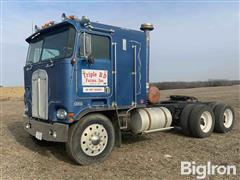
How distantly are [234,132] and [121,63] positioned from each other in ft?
17.5

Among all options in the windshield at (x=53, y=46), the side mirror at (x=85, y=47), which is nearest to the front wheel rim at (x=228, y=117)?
the side mirror at (x=85, y=47)

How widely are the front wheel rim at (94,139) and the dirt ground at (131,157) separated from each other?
0.34m

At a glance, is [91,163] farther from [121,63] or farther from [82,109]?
[121,63]

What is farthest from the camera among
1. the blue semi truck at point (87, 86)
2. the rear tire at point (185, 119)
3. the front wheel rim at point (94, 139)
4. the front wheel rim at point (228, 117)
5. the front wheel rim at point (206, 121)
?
the front wheel rim at point (228, 117)

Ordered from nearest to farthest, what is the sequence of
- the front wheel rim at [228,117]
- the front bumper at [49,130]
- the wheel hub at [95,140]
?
1. the front bumper at [49,130]
2. the wheel hub at [95,140]
3. the front wheel rim at [228,117]

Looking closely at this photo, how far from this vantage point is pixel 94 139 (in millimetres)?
6461

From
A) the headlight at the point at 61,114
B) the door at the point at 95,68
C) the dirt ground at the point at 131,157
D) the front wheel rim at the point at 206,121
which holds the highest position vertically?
the door at the point at 95,68

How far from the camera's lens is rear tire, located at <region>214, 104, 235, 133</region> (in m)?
9.73

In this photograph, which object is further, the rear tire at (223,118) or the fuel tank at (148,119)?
the rear tire at (223,118)

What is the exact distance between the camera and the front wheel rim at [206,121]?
9.30 metres

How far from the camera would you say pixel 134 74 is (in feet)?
25.0

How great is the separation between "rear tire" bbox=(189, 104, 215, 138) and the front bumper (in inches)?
177

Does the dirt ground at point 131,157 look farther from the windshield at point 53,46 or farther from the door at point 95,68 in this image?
the windshield at point 53,46

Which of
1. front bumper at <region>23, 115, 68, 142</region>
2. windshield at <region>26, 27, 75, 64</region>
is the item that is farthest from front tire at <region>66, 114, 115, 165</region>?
windshield at <region>26, 27, 75, 64</region>
